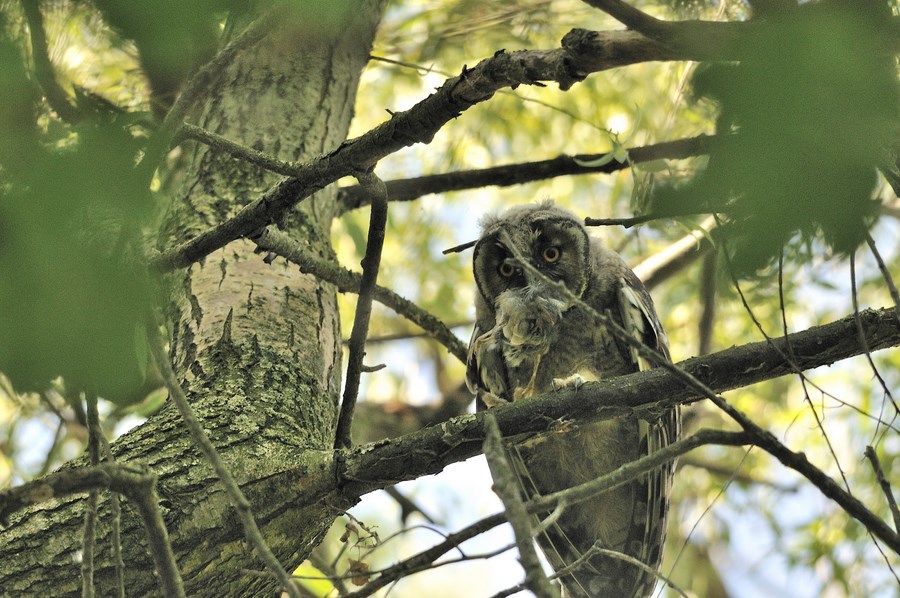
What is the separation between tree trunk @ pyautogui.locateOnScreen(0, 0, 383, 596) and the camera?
70.1 inches

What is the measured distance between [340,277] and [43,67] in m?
1.42

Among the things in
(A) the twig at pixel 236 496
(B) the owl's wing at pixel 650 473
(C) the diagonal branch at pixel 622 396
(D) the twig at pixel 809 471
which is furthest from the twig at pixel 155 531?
(B) the owl's wing at pixel 650 473

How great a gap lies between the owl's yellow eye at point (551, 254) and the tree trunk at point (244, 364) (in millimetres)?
908

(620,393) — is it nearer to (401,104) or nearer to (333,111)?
(333,111)

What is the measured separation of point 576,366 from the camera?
317 centimetres

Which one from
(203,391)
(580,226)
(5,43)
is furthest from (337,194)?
(5,43)

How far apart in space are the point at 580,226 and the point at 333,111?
114 cm

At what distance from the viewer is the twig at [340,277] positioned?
7.75 feet

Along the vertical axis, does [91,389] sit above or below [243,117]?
below

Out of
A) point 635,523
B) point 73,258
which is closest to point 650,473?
point 635,523

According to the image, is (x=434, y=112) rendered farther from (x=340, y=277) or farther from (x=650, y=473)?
(x=650, y=473)

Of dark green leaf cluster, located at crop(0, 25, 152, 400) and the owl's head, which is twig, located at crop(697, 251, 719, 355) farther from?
dark green leaf cluster, located at crop(0, 25, 152, 400)

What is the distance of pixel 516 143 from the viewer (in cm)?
571

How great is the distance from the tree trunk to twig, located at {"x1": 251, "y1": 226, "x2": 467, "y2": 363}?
133 mm
